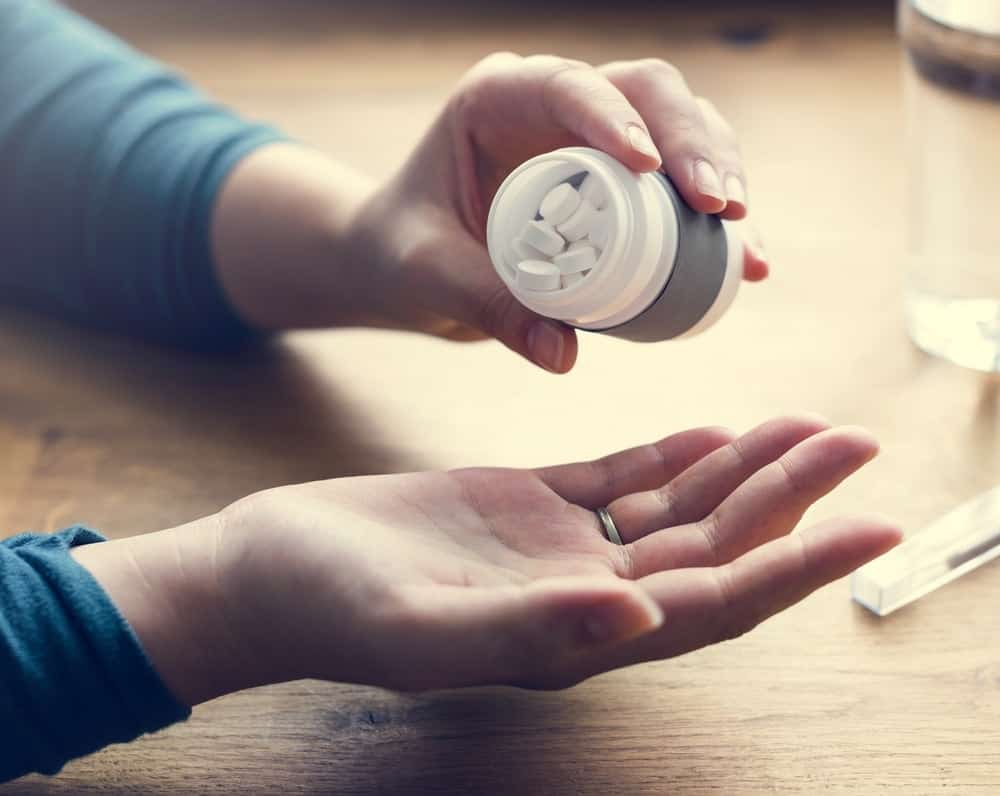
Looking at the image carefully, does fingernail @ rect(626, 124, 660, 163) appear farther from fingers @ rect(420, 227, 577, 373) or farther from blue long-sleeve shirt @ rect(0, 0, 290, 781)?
blue long-sleeve shirt @ rect(0, 0, 290, 781)

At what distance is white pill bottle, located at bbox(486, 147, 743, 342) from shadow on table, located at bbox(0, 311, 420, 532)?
24 centimetres

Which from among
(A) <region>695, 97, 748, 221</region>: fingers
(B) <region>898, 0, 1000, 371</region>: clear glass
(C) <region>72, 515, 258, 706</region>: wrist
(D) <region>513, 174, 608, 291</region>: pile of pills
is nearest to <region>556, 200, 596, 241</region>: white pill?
(D) <region>513, 174, 608, 291</region>: pile of pills

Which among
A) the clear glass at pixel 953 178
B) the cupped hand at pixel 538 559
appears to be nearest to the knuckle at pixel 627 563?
the cupped hand at pixel 538 559

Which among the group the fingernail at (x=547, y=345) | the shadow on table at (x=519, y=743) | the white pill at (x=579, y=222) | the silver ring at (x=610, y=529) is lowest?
the shadow on table at (x=519, y=743)

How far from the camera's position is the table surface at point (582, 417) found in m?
0.64

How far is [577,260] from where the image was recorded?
1.99 ft

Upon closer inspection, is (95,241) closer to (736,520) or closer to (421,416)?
(421,416)

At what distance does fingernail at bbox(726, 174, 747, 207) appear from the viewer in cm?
69

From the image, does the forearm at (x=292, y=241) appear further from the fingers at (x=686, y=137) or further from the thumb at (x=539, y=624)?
the thumb at (x=539, y=624)

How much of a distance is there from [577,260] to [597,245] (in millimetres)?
13

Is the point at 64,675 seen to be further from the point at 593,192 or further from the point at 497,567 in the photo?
the point at 593,192

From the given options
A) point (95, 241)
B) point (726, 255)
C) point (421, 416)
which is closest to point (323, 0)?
point (95, 241)

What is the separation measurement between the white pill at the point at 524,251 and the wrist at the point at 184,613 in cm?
20

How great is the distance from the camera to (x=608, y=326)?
25.2 inches
